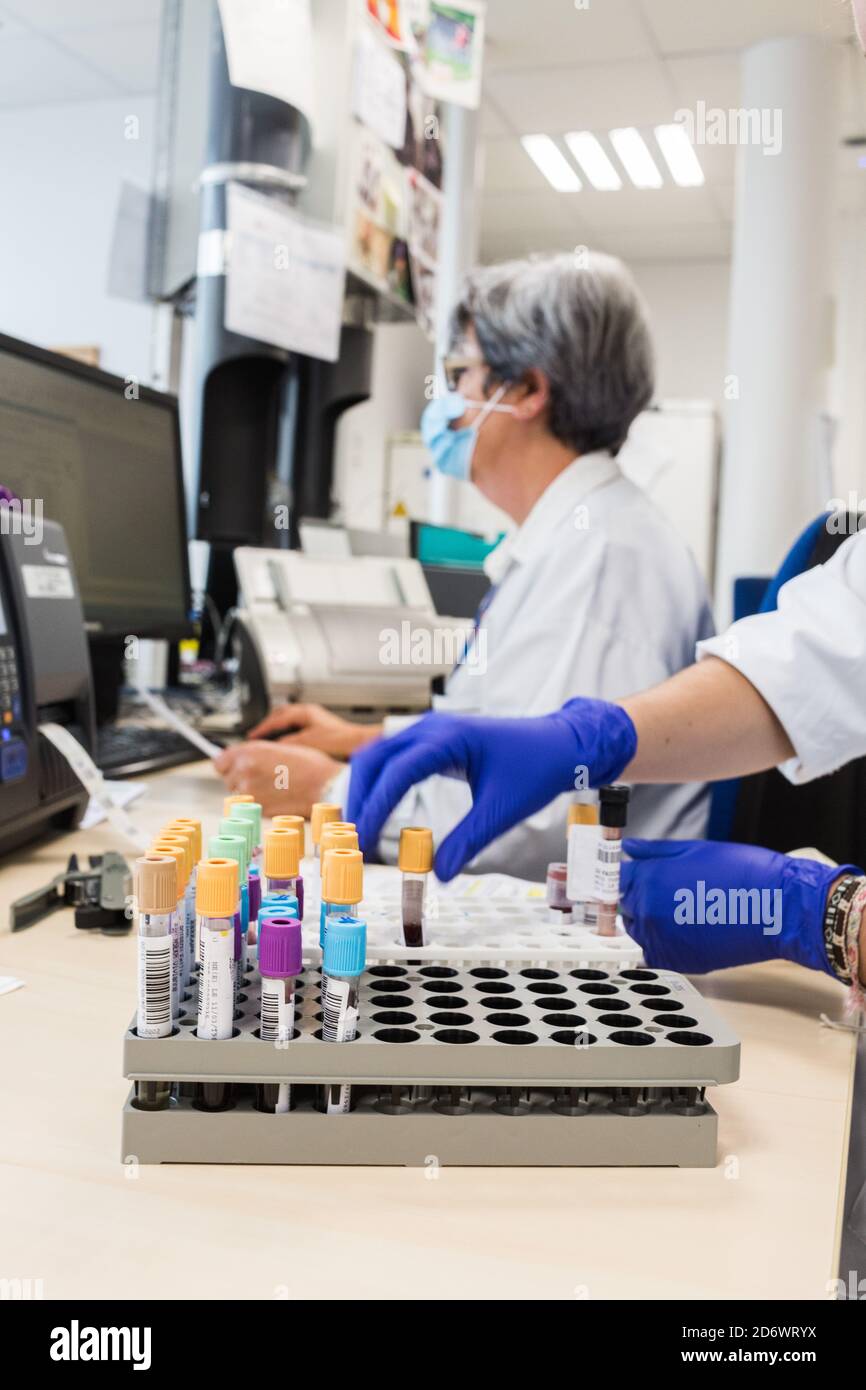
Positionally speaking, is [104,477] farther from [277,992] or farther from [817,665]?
[277,992]

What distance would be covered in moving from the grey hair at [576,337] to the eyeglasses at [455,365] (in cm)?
5

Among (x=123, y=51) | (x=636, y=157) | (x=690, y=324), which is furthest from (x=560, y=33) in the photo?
(x=690, y=324)

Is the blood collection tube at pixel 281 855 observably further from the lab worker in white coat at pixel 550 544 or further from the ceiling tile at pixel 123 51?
the ceiling tile at pixel 123 51

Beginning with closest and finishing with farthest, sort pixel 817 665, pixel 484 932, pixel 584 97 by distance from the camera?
1. pixel 484 932
2. pixel 817 665
3. pixel 584 97

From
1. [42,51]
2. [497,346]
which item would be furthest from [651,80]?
[497,346]

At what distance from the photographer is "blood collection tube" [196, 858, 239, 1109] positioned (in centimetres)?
51

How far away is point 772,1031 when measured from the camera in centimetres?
72

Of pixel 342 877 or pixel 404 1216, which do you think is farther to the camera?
pixel 342 877

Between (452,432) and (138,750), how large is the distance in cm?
64

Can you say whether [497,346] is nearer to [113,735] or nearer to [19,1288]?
[113,735]

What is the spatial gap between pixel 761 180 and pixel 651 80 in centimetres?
63

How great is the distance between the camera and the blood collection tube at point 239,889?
584 mm

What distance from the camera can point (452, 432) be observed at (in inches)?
63.6

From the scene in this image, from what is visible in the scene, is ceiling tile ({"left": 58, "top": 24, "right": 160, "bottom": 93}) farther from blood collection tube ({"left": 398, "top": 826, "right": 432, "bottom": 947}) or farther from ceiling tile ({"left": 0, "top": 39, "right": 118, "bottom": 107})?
blood collection tube ({"left": 398, "top": 826, "right": 432, "bottom": 947})
